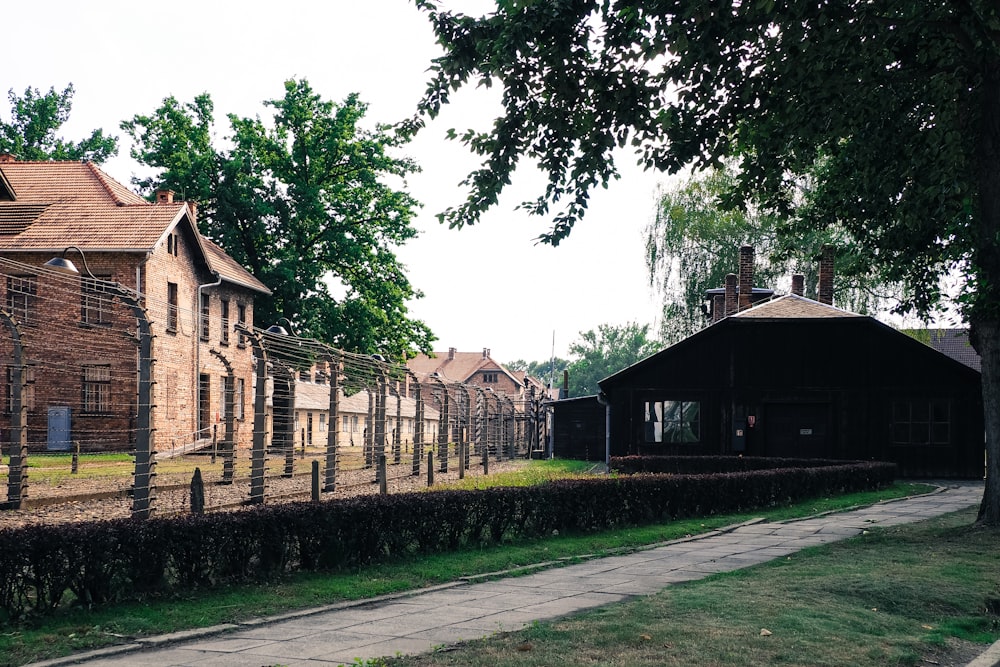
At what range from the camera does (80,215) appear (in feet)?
135

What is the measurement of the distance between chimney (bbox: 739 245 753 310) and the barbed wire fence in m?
12.1

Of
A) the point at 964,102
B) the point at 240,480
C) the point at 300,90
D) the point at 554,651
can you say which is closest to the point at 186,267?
the point at 300,90

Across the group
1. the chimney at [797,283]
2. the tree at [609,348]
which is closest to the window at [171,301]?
the chimney at [797,283]

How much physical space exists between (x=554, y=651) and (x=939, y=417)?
32920mm

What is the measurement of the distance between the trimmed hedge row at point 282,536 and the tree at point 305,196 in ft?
99.8

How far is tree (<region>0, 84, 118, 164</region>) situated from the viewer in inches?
2376

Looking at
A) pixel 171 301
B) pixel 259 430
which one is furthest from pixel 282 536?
pixel 171 301

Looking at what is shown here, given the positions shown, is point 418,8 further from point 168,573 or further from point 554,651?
point 554,651

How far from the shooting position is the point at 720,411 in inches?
1522

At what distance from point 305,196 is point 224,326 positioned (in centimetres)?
720

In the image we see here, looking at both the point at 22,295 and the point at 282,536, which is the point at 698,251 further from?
the point at 282,536

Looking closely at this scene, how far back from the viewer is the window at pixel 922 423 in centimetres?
3678

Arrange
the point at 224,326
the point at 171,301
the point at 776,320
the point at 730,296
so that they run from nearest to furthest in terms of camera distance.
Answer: the point at 776,320
the point at 171,301
the point at 224,326
the point at 730,296

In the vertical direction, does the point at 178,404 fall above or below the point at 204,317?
below
